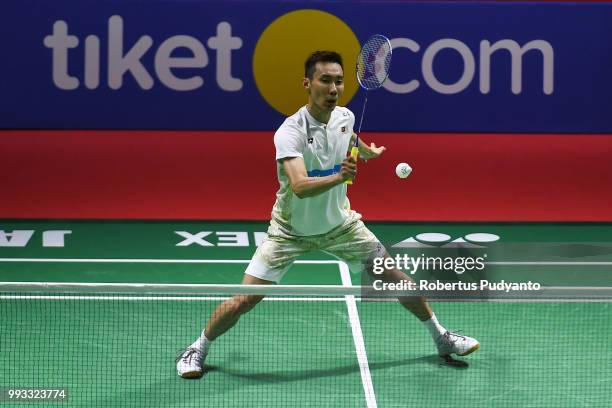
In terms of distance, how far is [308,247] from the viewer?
22.5ft

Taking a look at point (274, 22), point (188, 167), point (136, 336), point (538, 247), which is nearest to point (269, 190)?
point (188, 167)

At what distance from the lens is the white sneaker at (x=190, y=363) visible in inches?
261

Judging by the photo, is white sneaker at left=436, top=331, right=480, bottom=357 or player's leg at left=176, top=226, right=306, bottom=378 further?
white sneaker at left=436, top=331, right=480, bottom=357

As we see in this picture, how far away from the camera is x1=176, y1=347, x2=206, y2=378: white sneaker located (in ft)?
21.7

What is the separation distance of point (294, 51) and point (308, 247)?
13.3ft

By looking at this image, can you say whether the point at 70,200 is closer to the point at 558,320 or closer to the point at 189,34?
the point at 189,34

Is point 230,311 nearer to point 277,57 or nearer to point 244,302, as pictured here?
point 244,302

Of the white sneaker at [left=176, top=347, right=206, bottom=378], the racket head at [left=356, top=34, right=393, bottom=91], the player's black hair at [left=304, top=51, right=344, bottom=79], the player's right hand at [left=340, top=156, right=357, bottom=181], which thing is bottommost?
the white sneaker at [left=176, top=347, right=206, bottom=378]

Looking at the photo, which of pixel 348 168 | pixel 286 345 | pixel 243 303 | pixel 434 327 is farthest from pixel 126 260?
pixel 348 168

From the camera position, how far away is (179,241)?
9688 mm

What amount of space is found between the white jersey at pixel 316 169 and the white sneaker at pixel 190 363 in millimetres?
920

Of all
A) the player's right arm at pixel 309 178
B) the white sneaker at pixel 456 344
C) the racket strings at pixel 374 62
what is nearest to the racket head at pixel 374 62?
the racket strings at pixel 374 62

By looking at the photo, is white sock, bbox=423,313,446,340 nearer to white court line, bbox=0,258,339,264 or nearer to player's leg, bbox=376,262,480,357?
player's leg, bbox=376,262,480,357

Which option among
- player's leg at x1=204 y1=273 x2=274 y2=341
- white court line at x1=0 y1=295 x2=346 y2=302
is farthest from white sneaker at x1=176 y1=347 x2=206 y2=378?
white court line at x1=0 y1=295 x2=346 y2=302
